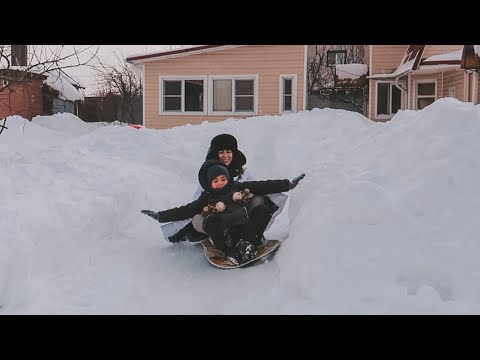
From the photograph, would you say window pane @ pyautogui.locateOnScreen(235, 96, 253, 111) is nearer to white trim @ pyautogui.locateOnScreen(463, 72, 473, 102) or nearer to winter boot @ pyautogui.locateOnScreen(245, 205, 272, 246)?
white trim @ pyautogui.locateOnScreen(463, 72, 473, 102)

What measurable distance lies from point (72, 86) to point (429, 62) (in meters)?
23.5

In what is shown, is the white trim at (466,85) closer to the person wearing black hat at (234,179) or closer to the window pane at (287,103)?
the window pane at (287,103)

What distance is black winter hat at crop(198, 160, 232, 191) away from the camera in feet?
19.3

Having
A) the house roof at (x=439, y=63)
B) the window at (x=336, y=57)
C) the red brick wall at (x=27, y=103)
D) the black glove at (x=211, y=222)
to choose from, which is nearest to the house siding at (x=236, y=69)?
the house roof at (x=439, y=63)

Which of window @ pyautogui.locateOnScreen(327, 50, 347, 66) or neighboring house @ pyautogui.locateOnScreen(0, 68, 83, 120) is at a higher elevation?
window @ pyautogui.locateOnScreen(327, 50, 347, 66)

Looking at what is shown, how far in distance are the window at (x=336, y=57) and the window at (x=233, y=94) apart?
51.0 ft

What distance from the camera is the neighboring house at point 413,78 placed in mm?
16609

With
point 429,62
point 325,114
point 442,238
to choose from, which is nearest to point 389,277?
point 442,238

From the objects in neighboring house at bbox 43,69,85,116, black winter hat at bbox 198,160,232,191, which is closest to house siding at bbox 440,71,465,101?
black winter hat at bbox 198,160,232,191

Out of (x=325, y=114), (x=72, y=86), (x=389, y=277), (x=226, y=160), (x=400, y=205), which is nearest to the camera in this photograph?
(x=389, y=277)

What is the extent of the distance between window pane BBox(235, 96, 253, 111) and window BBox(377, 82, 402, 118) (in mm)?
4816

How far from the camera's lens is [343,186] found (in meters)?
5.61

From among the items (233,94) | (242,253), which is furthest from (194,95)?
(242,253)

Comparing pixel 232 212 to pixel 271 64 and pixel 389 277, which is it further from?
pixel 271 64
